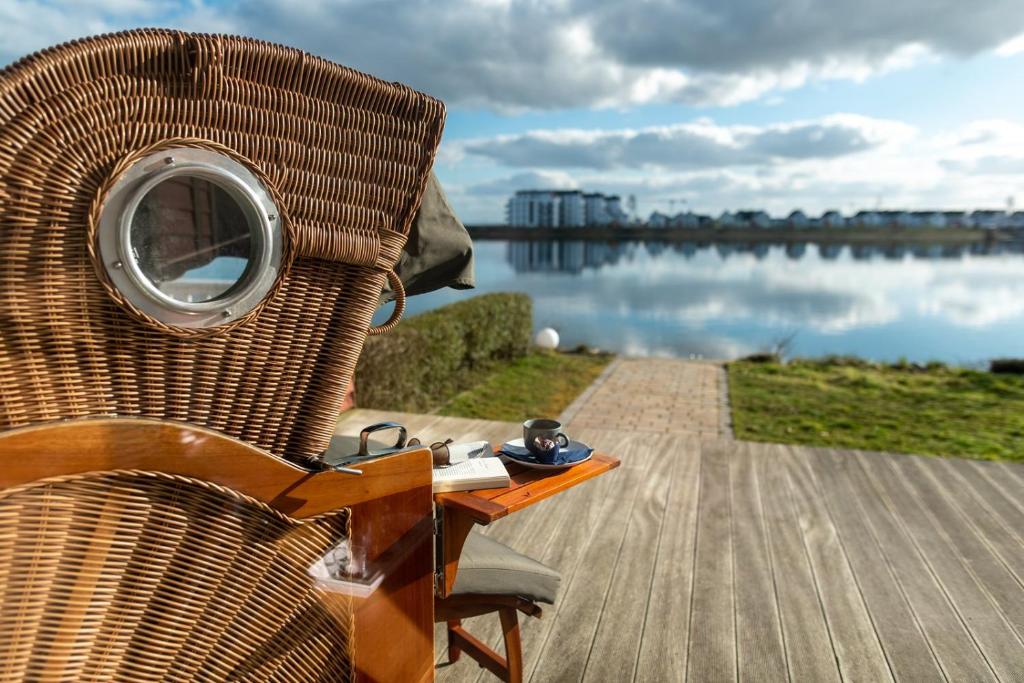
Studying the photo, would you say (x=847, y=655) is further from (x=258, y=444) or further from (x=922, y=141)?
(x=922, y=141)

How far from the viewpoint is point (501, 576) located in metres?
1.65

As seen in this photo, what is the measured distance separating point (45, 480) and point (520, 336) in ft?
26.2

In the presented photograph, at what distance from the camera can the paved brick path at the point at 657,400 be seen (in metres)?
5.45

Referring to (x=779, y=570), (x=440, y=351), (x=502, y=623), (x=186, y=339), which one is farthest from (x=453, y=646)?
(x=440, y=351)

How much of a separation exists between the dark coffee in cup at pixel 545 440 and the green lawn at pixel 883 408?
3.91m

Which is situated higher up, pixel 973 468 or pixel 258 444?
pixel 258 444

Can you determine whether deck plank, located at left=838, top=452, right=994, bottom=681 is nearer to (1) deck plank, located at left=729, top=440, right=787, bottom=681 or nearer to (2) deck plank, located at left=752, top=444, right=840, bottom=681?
(2) deck plank, located at left=752, top=444, right=840, bottom=681

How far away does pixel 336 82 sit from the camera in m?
1.04

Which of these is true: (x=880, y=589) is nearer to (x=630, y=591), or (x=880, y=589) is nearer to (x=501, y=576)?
(x=630, y=591)

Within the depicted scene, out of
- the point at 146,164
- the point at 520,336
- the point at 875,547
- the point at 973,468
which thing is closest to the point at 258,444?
the point at 146,164

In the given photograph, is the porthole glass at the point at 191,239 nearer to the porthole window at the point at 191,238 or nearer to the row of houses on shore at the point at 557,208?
the porthole window at the point at 191,238

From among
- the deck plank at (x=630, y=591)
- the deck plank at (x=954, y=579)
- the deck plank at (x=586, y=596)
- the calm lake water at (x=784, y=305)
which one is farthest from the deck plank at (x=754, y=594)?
the calm lake water at (x=784, y=305)

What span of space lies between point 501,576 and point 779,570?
143cm

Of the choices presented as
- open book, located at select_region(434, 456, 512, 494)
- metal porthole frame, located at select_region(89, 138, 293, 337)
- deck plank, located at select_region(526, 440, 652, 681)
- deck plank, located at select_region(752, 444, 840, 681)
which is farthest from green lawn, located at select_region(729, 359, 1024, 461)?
metal porthole frame, located at select_region(89, 138, 293, 337)
